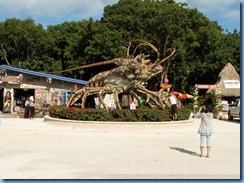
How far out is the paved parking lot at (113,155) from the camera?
8.32m

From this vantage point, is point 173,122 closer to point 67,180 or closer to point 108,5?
point 67,180

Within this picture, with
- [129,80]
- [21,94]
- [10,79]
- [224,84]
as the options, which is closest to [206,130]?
[129,80]

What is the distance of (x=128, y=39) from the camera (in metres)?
36.9

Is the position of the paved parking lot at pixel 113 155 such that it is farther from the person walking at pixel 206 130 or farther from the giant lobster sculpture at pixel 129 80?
the giant lobster sculpture at pixel 129 80

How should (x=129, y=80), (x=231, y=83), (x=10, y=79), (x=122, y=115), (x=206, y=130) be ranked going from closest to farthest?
(x=206, y=130) < (x=122, y=115) < (x=129, y=80) < (x=10, y=79) < (x=231, y=83)

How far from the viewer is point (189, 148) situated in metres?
12.4

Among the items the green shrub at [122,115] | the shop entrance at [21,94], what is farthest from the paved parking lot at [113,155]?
the shop entrance at [21,94]

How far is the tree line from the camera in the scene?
119ft

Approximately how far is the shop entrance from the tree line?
7.37 m

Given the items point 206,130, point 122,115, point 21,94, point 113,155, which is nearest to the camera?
point 206,130

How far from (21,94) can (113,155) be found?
79.8 ft

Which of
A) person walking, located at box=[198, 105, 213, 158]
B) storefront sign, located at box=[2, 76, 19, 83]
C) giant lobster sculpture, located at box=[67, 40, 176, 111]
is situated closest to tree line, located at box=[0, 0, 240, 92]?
storefront sign, located at box=[2, 76, 19, 83]

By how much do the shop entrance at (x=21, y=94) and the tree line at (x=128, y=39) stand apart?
737 centimetres

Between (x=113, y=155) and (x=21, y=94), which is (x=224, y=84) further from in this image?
(x=113, y=155)
